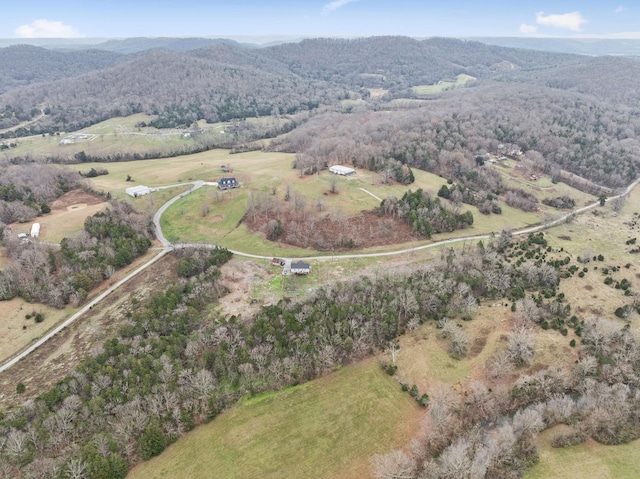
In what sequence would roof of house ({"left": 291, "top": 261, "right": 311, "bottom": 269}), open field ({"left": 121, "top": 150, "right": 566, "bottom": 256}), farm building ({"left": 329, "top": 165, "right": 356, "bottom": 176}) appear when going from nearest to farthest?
roof of house ({"left": 291, "top": 261, "right": 311, "bottom": 269}) < open field ({"left": 121, "top": 150, "right": 566, "bottom": 256}) < farm building ({"left": 329, "top": 165, "right": 356, "bottom": 176})

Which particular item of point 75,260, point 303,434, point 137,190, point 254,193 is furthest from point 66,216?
point 303,434

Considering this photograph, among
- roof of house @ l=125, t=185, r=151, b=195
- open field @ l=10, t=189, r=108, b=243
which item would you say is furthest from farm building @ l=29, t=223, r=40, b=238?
roof of house @ l=125, t=185, r=151, b=195

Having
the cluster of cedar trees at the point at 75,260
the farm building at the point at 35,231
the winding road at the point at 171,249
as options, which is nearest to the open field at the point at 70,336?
the winding road at the point at 171,249

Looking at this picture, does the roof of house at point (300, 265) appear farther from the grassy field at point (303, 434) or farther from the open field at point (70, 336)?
the grassy field at point (303, 434)

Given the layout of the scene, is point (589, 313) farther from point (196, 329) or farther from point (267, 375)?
point (196, 329)

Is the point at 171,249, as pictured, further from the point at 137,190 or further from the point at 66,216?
the point at 137,190

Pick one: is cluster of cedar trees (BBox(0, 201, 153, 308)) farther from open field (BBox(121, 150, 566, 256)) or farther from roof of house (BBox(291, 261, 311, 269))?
roof of house (BBox(291, 261, 311, 269))
